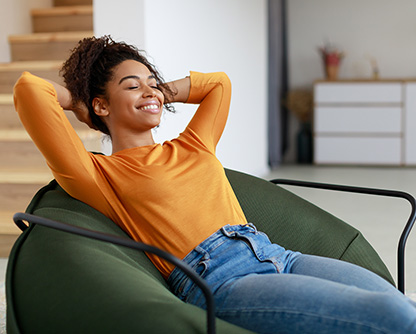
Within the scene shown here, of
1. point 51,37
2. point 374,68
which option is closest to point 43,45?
point 51,37

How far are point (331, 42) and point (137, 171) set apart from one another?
268 inches

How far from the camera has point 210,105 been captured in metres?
2.13

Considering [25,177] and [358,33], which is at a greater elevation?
[358,33]

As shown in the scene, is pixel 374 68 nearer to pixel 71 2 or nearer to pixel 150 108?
pixel 71 2

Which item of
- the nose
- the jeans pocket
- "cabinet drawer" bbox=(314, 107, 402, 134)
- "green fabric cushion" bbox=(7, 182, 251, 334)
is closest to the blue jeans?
the jeans pocket

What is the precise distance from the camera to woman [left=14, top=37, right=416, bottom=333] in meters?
1.37

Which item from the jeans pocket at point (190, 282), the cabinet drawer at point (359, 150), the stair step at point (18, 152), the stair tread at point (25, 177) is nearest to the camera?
the jeans pocket at point (190, 282)

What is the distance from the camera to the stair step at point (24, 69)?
167 inches

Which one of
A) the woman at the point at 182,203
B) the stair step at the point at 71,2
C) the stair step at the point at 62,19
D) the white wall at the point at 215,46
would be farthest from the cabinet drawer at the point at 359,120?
the woman at the point at 182,203

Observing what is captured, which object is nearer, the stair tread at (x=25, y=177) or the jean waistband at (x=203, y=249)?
the jean waistband at (x=203, y=249)

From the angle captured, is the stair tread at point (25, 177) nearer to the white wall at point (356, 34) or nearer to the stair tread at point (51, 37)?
the stair tread at point (51, 37)

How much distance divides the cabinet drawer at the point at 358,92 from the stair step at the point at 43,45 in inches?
148

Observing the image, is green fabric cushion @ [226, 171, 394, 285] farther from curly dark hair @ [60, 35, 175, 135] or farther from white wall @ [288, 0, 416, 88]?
white wall @ [288, 0, 416, 88]

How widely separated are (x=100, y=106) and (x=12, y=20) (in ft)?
11.4
